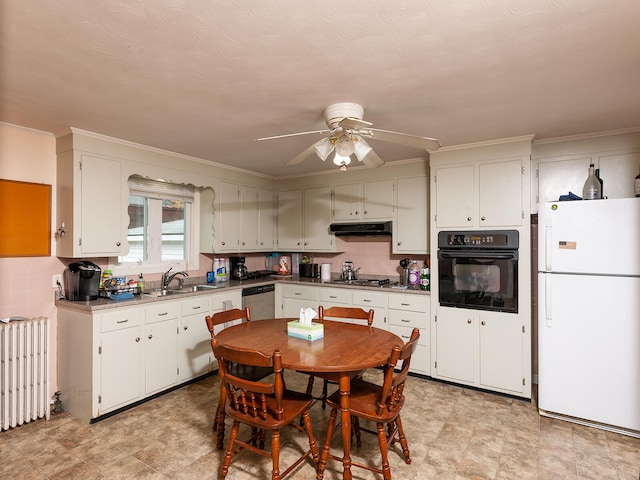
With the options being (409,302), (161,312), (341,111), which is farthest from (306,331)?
(409,302)

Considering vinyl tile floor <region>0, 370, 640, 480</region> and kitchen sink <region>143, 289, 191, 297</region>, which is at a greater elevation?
kitchen sink <region>143, 289, 191, 297</region>

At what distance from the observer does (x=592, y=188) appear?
2965mm

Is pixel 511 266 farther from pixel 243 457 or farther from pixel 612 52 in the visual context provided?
pixel 243 457

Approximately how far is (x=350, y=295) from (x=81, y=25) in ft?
11.0

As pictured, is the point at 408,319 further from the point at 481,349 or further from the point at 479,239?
the point at 479,239

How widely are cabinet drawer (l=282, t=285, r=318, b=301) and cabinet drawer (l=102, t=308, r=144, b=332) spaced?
187cm

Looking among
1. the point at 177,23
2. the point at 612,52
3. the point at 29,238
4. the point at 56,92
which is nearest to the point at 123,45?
the point at 177,23

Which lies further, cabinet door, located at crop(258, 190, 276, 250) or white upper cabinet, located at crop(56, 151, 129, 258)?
cabinet door, located at crop(258, 190, 276, 250)

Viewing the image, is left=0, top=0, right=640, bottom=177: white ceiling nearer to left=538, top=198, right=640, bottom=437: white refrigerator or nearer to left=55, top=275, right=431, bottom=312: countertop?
left=538, top=198, right=640, bottom=437: white refrigerator

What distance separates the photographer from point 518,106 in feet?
8.24

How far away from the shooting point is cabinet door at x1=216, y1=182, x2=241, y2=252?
14.3ft

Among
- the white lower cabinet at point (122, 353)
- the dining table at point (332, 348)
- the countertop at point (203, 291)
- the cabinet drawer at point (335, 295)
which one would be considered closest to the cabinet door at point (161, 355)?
the white lower cabinet at point (122, 353)

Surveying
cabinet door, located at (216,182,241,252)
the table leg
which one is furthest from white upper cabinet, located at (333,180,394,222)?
the table leg

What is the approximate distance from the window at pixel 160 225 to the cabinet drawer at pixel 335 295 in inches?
62.9
